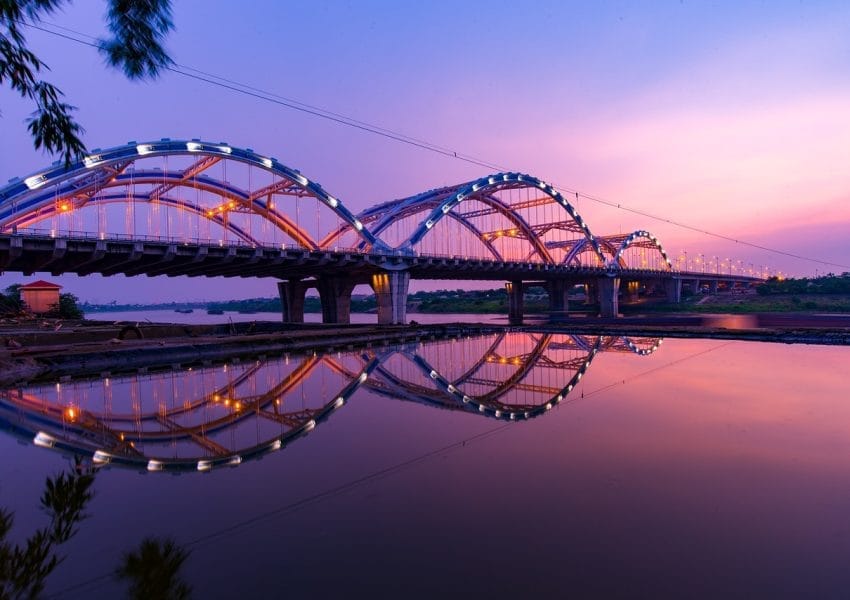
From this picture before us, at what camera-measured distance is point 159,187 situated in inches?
1875

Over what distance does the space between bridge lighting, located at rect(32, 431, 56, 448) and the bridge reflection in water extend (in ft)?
0.07

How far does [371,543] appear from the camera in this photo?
550cm

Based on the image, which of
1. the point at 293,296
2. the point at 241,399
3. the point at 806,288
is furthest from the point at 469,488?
the point at 806,288

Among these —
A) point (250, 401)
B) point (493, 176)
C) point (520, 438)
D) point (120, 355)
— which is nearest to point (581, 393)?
point (520, 438)

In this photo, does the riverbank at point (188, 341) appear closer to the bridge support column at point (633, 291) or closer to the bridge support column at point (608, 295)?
the bridge support column at point (608, 295)

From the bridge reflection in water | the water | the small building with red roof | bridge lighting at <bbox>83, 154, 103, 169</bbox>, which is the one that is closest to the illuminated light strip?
the bridge reflection in water

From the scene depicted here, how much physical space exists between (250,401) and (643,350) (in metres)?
20.0

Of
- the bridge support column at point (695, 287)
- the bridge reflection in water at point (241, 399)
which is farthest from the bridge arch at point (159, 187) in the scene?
the bridge support column at point (695, 287)

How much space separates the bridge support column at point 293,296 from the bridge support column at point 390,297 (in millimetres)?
12147

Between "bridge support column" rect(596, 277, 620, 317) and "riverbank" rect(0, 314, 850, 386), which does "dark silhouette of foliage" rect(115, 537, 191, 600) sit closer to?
"riverbank" rect(0, 314, 850, 386)

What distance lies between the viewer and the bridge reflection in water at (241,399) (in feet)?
31.4

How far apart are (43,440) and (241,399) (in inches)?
178

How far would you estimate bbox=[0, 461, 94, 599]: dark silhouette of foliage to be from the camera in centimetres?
486

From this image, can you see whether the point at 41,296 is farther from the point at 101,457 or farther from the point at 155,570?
the point at 155,570
